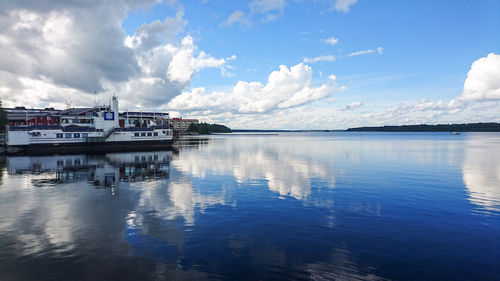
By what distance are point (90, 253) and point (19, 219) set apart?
9.44m

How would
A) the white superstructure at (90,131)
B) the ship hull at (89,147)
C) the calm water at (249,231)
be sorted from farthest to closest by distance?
1. the white superstructure at (90,131)
2. the ship hull at (89,147)
3. the calm water at (249,231)

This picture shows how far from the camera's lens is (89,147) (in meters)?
73.9

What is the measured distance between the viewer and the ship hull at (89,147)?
6650 cm

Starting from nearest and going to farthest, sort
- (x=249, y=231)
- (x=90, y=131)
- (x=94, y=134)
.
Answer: (x=249, y=231)
(x=90, y=131)
(x=94, y=134)

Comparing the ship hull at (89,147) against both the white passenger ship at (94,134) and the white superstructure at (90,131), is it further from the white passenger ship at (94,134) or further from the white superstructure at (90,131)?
the white superstructure at (90,131)

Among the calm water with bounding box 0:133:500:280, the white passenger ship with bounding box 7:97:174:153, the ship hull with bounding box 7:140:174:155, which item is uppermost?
the white passenger ship with bounding box 7:97:174:153

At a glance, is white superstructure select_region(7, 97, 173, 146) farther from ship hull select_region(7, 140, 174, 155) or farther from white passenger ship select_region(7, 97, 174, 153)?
ship hull select_region(7, 140, 174, 155)

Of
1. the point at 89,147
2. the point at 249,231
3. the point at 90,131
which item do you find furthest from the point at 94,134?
the point at 249,231

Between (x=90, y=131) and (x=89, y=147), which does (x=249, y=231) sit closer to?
(x=89, y=147)

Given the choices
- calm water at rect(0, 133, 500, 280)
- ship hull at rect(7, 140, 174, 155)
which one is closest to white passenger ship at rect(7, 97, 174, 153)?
ship hull at rect(7, 140, 174, 155)

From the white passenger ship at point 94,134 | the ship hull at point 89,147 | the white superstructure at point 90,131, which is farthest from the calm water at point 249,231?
the white superstructure at point 90,131

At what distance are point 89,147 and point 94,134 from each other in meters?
4.26

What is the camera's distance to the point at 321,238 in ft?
44.9

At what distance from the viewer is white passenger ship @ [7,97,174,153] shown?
66.9 meters
